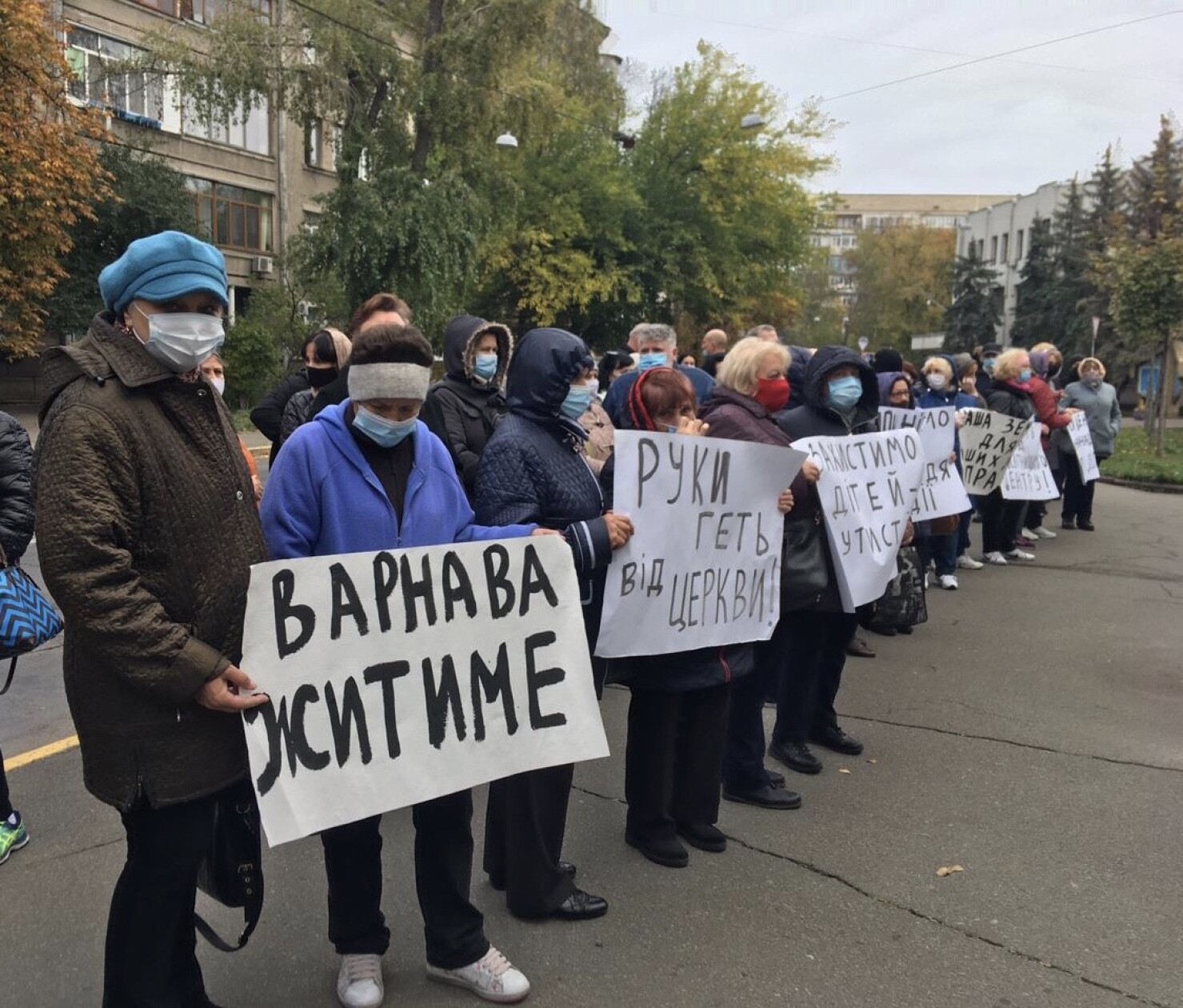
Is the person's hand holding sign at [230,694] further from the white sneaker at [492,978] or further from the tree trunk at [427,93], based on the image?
the tree trunk at [427,93]

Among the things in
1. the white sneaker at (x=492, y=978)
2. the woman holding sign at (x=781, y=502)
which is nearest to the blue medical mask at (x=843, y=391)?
the woman holding sign at (x=781, y=502)

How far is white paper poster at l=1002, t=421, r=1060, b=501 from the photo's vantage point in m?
9.03

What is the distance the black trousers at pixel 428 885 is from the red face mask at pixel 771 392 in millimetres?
2010

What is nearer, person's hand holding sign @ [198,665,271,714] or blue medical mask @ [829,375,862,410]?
person's hand holding sign @ [198,665,271,714]

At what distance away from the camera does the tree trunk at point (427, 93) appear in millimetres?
21938

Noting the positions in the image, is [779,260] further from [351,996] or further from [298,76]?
[351,996]

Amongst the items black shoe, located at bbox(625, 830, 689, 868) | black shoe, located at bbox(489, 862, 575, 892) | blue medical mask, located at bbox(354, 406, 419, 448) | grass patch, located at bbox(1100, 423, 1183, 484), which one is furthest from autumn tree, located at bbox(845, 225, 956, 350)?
blue medical mask, located at bbox(354, 406, 419, 448)

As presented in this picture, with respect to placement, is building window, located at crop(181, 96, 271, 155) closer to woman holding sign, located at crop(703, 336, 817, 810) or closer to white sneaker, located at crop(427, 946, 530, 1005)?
woman holding sign, located at crop(703, 336, 817, 810)

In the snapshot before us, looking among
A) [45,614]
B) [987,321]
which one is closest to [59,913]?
[45,614]

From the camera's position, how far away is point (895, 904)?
3.39 meters

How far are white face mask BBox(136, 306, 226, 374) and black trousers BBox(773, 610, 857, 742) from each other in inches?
109

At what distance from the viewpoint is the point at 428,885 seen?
2814mm

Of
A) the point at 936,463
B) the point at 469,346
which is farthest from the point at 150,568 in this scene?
the point at 936,463

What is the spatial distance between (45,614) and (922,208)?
135m
